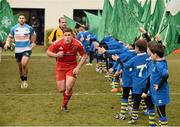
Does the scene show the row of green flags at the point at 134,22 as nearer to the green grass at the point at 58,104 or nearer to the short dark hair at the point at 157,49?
the green grass at the point at 58,104

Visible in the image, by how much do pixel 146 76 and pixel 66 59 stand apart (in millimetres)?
2049

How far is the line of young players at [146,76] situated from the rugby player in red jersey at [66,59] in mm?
707

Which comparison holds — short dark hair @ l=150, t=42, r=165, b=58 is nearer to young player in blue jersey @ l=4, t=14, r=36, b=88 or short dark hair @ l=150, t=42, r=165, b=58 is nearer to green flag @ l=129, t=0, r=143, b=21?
green flag @ l=129, t=0, r=143, b=21

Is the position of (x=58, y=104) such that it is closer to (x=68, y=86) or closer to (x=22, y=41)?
(x=68, y=86)

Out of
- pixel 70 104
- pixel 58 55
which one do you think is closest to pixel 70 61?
pixel 58 55

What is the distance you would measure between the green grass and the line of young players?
589 mm

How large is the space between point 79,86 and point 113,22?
327cm

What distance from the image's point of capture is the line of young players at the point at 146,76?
7.59 metres

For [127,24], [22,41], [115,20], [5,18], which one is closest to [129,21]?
[127,24]

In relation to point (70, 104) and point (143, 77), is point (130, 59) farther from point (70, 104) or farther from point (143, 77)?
point (70, 104)

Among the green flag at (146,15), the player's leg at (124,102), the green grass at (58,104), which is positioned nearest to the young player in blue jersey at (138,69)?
the player's leg at (124,102)

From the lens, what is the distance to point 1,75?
16.5 meters

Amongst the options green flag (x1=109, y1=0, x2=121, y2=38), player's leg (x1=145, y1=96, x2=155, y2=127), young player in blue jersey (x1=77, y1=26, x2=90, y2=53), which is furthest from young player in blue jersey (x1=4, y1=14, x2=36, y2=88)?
young player in blue jersey (x1=77, y1=26, x2=90, y2=53)

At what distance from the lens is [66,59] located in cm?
992
